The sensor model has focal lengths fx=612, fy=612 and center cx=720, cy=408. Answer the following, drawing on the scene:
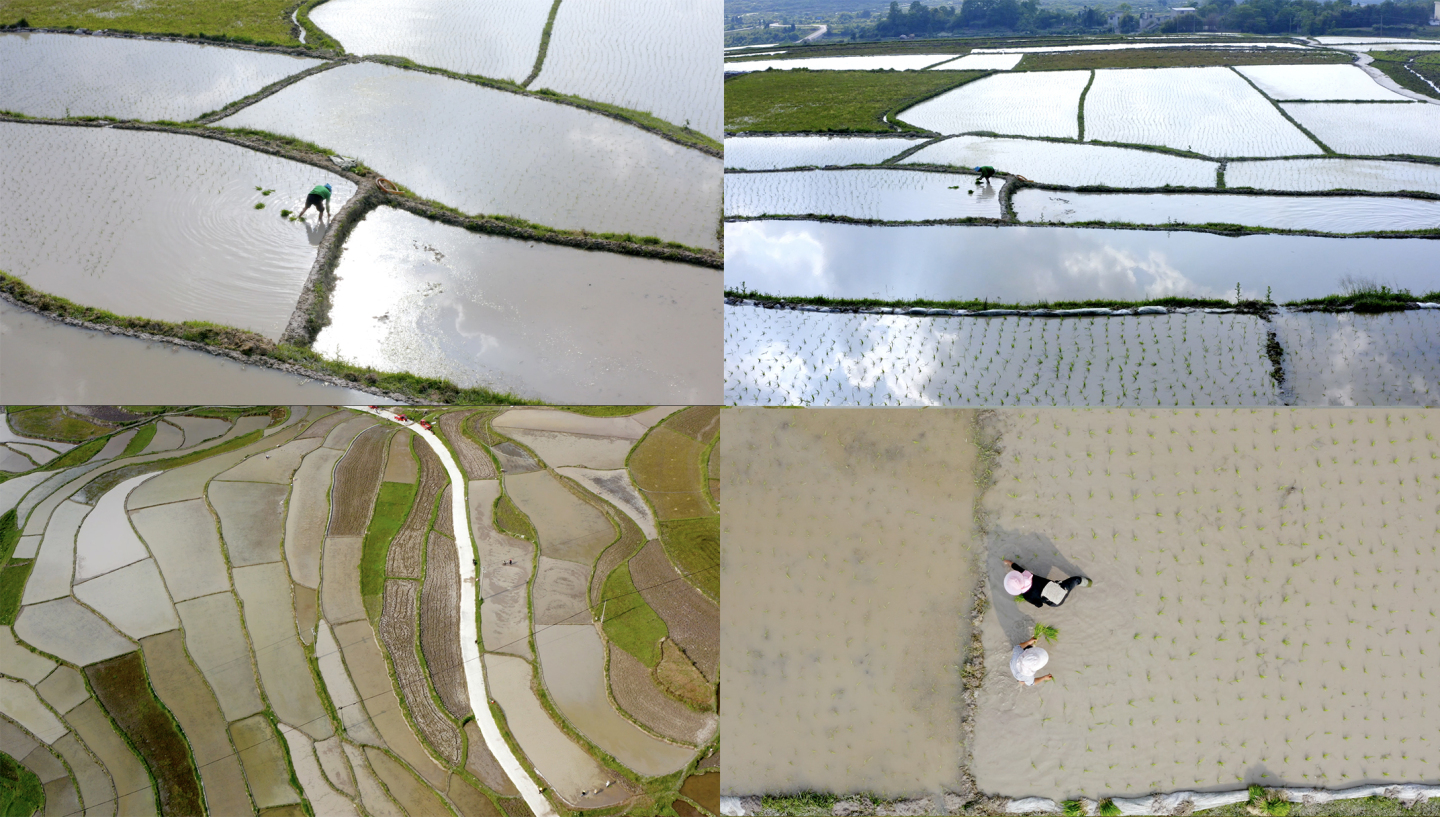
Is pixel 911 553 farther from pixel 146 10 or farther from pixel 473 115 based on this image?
pixel 146 10

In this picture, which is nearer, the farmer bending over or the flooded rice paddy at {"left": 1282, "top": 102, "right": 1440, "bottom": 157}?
the farmer bending over

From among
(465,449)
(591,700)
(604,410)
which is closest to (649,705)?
(591,700)

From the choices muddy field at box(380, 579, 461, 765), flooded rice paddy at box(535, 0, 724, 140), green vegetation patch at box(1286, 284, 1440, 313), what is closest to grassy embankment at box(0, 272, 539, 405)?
muddy field at box(380, 579, 461, 765)

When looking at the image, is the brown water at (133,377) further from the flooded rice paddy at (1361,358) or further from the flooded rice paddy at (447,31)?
the flooded rice paddy at (1361,358)

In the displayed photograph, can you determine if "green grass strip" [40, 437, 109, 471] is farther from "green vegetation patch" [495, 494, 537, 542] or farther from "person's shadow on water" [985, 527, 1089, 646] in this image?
"person's shadow on water" [985, 527, 1089, 646]

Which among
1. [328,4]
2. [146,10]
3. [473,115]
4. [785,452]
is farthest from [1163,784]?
[146,10]

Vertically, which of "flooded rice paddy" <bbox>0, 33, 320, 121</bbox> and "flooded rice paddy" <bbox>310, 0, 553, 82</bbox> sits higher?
"flooded rice paddy" <bbox>310, 0, 553, 82</bbox>

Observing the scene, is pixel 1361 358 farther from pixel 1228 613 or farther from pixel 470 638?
pixel 470 638
